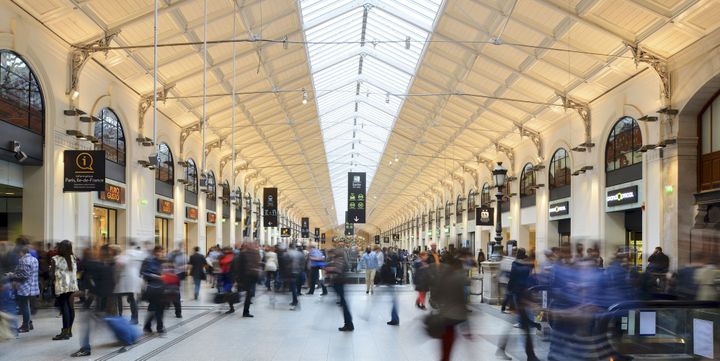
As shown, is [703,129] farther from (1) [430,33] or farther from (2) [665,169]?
(1) [430,33]

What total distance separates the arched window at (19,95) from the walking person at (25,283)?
477cm

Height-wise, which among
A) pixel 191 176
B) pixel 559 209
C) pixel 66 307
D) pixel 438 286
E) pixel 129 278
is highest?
pixel 191 176

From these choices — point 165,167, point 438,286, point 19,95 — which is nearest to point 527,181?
point 165,167

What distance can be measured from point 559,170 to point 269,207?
640 inches

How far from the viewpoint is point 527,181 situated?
96.2ft

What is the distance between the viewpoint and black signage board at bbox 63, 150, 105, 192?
48.5 feet

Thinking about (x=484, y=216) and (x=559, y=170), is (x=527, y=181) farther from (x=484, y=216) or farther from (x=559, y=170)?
(x=559, y=170)

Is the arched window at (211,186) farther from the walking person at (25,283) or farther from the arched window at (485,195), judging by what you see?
the walking person at (25,283)

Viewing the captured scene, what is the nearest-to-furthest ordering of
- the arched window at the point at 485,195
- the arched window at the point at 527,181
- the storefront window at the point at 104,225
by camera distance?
the storefront window at the point at 104,225 < the arched window at the point at 527,181 < the arched window at the point at 485,195

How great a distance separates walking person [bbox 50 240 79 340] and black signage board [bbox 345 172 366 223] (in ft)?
46.7

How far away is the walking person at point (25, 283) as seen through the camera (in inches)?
389

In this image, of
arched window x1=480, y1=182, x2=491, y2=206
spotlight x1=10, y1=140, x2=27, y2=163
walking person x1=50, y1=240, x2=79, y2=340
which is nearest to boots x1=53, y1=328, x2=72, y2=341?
walking person x1=50, y1=240, x2=79, y2=340

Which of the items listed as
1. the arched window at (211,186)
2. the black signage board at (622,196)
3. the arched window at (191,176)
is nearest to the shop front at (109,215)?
the arched window at (191,176)

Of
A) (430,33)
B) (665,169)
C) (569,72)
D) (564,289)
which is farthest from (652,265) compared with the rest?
(430,33)
